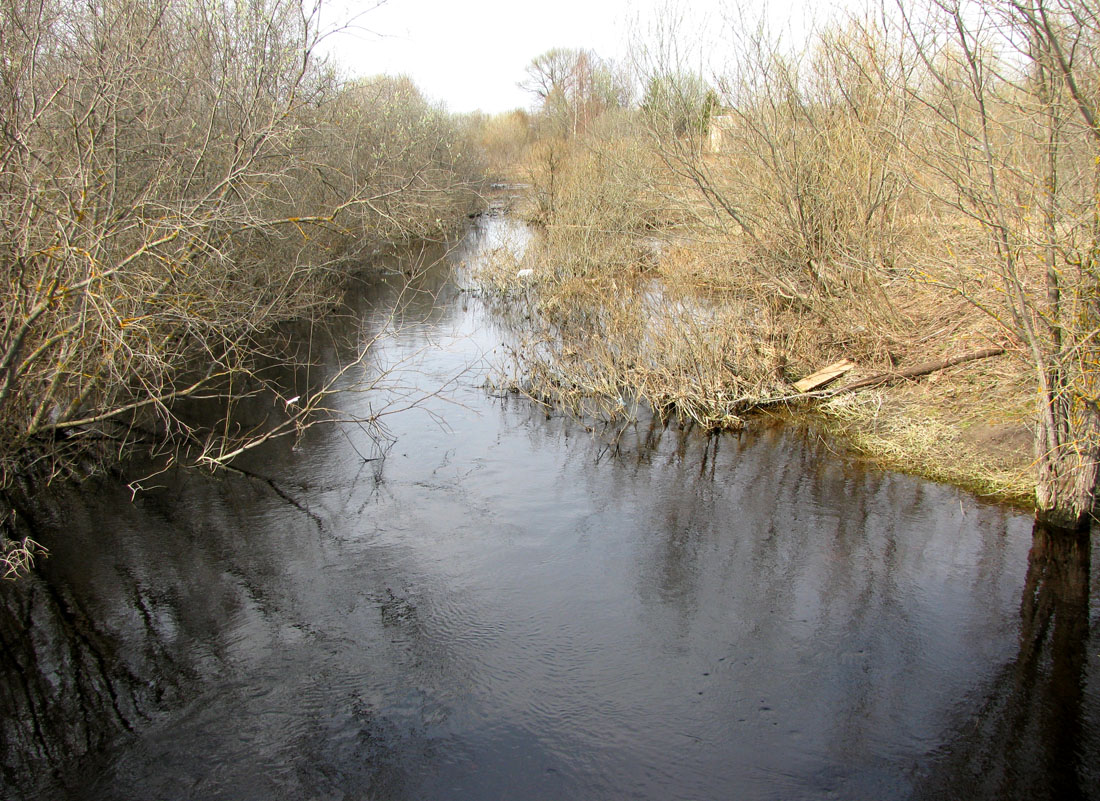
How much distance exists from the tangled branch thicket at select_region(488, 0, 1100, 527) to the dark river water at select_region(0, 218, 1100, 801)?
1347 millimetres

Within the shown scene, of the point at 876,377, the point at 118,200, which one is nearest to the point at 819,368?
the point at 876,377

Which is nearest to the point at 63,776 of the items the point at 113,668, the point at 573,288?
the point at 113,668

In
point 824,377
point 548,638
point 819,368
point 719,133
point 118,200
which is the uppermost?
point 719,133

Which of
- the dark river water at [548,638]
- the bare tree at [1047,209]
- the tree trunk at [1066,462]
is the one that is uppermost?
the bare tree at [1047,209]

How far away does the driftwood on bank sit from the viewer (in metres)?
9.39

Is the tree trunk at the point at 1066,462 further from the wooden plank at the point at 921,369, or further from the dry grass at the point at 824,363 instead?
the wooden plank at the point at 921,369

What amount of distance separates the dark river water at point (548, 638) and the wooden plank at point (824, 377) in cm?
176

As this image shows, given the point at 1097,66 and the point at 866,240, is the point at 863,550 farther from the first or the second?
the point at 866,240

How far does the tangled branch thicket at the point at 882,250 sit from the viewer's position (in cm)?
605

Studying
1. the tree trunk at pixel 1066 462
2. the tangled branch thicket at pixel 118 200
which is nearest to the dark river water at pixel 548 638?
the tree trunk at pixel 1066 462

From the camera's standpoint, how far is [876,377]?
10.2 m

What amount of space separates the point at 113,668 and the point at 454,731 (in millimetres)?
2489

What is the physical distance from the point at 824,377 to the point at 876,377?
66 cm

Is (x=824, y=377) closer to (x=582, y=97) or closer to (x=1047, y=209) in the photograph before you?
(x=1047, y=209)
